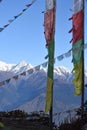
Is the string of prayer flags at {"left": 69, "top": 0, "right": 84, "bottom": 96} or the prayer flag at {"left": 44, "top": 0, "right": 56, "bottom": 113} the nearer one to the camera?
the prayer flag at {"left": 44, "top": 0, "right": 56, "bottom": 113}

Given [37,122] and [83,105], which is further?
[37,122]

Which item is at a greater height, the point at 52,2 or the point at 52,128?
the point at 52,2

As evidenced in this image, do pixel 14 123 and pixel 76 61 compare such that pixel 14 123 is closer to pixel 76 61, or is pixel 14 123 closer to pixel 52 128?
pixel 52 128

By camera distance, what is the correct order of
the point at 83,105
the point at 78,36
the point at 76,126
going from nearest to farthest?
the point at 76,126
the point at 83,105
the point at 78,36

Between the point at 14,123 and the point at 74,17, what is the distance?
6.87 meters

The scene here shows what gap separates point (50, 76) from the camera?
23.1 meters

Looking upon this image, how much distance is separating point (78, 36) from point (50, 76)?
2.84m

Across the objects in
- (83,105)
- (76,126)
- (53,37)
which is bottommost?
(76,126)

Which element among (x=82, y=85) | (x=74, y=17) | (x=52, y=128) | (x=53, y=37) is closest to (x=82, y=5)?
(x=74, y=17)

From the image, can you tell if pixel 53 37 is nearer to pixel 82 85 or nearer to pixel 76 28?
pixel 76 28

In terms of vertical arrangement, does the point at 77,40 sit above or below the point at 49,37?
below

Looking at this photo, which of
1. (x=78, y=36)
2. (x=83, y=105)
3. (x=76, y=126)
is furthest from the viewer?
(x=78, y=36)

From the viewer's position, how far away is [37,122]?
25.6m

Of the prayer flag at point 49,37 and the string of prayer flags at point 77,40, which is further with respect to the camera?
the string of prayer flags at point 77,40
